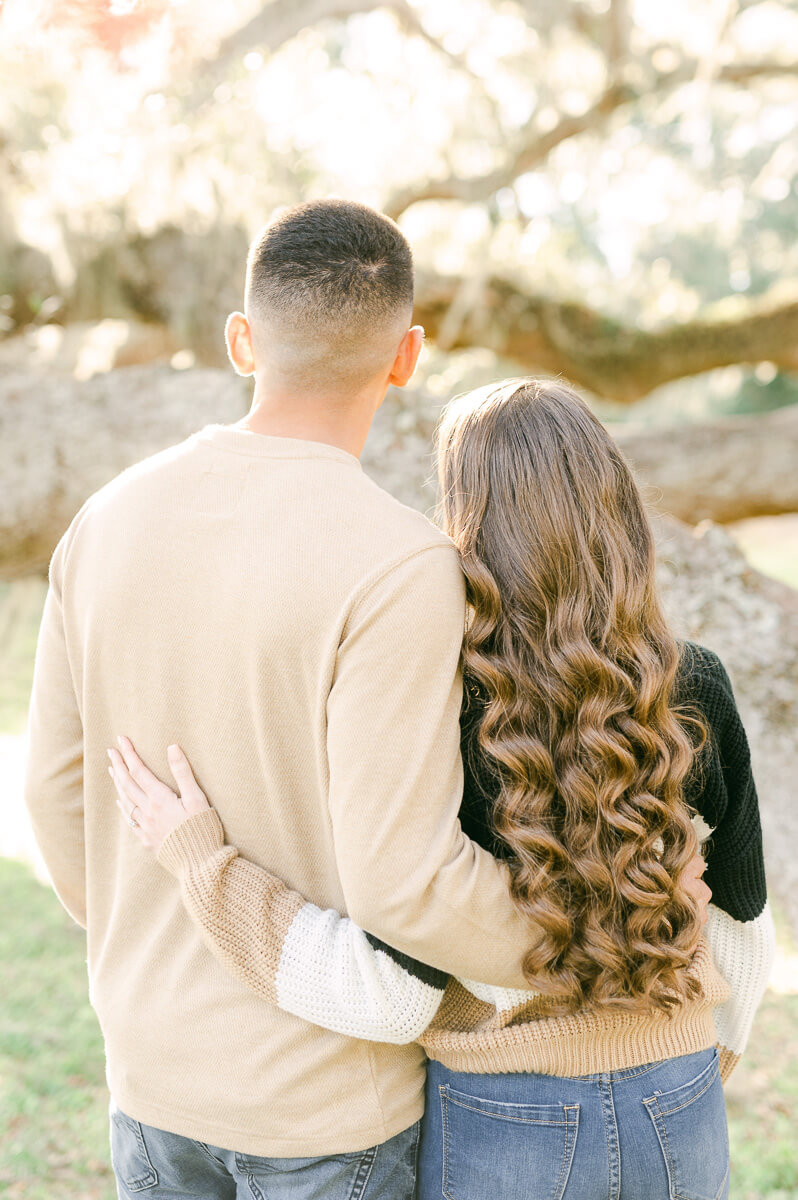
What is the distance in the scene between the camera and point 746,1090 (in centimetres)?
360

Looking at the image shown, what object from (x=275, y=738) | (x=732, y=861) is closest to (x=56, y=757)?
(x=275, y=738)

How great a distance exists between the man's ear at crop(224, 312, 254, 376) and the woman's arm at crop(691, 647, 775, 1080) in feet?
2.83

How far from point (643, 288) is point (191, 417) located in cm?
666

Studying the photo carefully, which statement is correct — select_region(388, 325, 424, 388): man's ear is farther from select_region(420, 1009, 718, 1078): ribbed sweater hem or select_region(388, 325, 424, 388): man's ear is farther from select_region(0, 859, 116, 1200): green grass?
select_region(0, 859, 116, 1200): green grass

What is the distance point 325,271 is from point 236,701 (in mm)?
668

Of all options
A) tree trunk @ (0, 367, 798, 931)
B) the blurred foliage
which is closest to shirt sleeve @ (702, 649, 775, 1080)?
tree trunk @ (0, 367, 798, 931)

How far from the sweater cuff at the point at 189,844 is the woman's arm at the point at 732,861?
761mm

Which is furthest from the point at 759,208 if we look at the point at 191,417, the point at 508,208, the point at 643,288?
the point at 191,417

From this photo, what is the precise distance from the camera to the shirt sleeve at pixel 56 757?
159 centimetres

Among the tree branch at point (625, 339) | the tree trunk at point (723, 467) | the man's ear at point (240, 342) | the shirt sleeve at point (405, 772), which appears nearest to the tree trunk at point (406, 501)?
the man's ear at point (240, 342)

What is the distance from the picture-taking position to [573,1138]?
1.41 meters

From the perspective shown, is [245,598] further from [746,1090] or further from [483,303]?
[483,303]

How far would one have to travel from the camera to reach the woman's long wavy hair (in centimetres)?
138

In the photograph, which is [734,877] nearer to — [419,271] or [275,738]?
[275,738]
